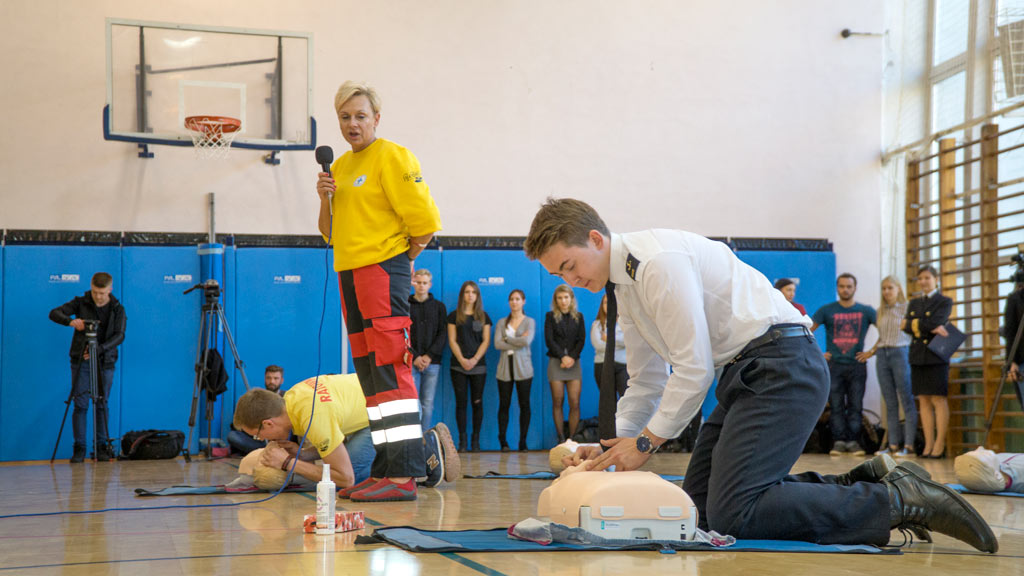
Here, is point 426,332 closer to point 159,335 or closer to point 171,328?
point 171,328

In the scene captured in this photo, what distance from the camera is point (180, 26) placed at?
8.40m

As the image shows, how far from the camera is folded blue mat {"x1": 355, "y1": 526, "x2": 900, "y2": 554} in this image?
2562 millimetres

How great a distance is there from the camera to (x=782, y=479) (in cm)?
276

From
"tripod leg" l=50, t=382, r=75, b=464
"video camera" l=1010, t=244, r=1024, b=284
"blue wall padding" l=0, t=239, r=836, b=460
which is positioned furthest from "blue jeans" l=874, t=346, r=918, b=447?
"tripod leg" l=50, t=382, r=75, b=464

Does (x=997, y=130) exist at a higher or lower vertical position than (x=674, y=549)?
higher

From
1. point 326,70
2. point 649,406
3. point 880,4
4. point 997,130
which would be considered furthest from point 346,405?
point 880,4

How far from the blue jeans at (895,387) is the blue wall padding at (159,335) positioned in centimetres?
675

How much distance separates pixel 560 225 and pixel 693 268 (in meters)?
0.41

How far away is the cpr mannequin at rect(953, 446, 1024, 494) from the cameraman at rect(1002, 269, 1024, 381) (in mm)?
2622

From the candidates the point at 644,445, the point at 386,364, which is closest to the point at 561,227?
the point at 644,445

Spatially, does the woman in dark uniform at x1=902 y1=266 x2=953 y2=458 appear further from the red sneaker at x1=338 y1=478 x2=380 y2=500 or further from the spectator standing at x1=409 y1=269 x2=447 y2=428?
the red sneaker at x1=338 y1=478 x2=380 y2=500

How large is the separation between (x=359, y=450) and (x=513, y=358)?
497cm

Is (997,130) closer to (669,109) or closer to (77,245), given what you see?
(669,109)

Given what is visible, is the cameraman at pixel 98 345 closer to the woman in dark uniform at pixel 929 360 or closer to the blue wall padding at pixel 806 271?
the blue wall padding at pixel 806 271
